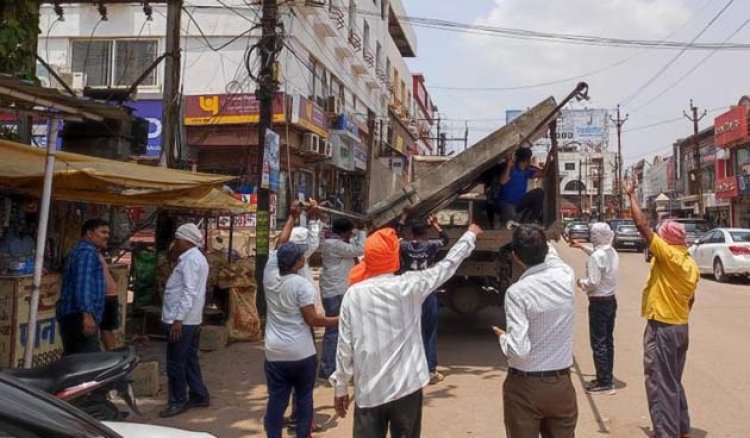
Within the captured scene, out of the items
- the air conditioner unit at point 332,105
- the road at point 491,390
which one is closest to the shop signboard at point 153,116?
the air conditioner unit at point 332,105

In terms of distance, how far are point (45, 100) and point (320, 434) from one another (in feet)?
10.9

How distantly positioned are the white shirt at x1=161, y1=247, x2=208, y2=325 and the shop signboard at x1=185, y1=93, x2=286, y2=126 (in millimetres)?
12972

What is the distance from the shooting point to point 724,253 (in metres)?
17.1

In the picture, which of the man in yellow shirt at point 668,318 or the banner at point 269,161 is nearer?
the man in yellow shirt at point 668,318

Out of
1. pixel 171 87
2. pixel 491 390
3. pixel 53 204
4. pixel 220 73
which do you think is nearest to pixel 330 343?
pixel 491 390

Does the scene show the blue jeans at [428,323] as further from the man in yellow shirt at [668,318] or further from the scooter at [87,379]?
the scooter at [87,379]

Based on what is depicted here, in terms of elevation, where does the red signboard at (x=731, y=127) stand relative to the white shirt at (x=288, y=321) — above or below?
above

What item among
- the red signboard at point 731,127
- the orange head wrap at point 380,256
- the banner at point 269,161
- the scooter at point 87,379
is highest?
the red signboard at point 731,127

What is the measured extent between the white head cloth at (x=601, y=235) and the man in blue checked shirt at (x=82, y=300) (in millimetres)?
4517

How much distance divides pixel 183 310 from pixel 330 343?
1.78 m

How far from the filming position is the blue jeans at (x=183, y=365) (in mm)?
5621

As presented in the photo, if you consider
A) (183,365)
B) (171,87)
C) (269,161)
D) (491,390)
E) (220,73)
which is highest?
(220,73)

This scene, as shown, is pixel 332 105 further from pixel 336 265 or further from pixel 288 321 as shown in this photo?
pixel 288 321

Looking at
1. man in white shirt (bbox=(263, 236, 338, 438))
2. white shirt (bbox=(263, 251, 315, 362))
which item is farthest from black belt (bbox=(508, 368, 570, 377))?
white shirt (bbox=(263, 251, 315, 362))
